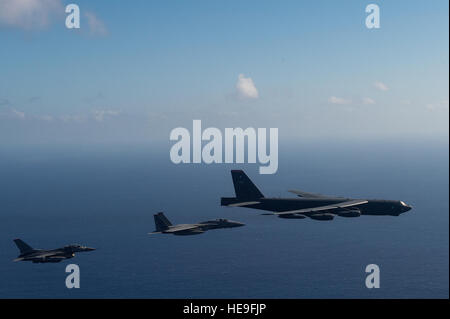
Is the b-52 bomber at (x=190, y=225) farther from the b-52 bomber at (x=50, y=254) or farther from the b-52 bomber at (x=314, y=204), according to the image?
the b-52 bomber at (x=50, y=254)

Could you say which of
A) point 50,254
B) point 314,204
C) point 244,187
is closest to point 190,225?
point 244,187

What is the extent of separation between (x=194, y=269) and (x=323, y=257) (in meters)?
61.2

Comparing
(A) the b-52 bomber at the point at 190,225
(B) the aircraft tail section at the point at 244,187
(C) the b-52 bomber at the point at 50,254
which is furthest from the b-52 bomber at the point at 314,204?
(C) the b-52 bomber at the point at 50,254

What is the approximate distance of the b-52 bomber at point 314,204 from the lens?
8825cm

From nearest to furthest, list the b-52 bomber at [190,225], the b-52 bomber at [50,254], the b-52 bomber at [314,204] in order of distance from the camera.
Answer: the b-52 bomber at [314,204] → the b-52 bomber at [50,254] → the b-52 bomber at [190,225]

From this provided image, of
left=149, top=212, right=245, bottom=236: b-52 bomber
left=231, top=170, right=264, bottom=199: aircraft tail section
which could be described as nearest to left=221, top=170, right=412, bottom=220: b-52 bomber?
left=231, top=170, right=264, bottom=199: aircraft tail section

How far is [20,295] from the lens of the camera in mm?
146750

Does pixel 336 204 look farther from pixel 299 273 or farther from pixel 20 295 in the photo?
pixel 20 295

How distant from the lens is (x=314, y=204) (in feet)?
307
